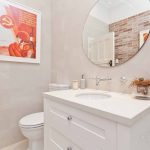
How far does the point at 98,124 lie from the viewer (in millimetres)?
649

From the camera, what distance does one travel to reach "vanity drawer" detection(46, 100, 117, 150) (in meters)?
0.60

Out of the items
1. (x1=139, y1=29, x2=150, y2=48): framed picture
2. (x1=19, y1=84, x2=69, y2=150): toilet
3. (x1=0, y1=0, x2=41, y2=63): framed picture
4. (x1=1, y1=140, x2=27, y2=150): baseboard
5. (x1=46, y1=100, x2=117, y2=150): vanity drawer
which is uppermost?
(x1=0, y1=0, x2=41, y2=63): framed picture

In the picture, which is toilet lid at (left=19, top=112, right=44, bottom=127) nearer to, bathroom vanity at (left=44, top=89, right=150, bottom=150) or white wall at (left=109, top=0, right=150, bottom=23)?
bathroom vanity at (left=44, top=89, right=150, bottom=150)

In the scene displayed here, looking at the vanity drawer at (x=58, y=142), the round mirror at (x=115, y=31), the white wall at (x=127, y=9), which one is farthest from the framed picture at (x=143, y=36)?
the vanity drawer at (x=58, y=142)

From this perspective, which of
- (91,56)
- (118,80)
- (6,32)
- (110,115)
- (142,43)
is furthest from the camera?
(6,32)

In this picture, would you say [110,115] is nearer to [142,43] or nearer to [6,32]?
[142,43]

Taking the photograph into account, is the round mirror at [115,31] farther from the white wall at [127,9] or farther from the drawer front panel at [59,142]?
the drawer front panel at [59,142]

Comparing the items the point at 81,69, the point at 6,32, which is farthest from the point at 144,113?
the point at 6,32

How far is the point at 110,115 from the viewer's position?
22.8 inches

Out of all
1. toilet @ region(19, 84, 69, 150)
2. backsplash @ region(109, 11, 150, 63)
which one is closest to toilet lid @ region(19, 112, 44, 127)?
toilet @ region(19, 84, 69, 150)

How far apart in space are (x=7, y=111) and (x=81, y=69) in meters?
1.14

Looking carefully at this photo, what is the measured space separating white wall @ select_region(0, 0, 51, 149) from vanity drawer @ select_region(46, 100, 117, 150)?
0.89 m

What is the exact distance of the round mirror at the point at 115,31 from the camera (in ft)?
3.37

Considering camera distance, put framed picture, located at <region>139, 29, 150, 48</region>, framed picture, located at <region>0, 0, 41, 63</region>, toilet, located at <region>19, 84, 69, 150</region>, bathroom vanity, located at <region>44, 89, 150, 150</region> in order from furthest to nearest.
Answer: framed picture, located at <region>0, 0, 41, 63</region> → toilet, located at <region>19, 84, 69, 150</region> → framed picture, located at <region>139, 29, 150, 48</region> → bathroom vanity, located at <region>44, 89, 150, 150</region>
